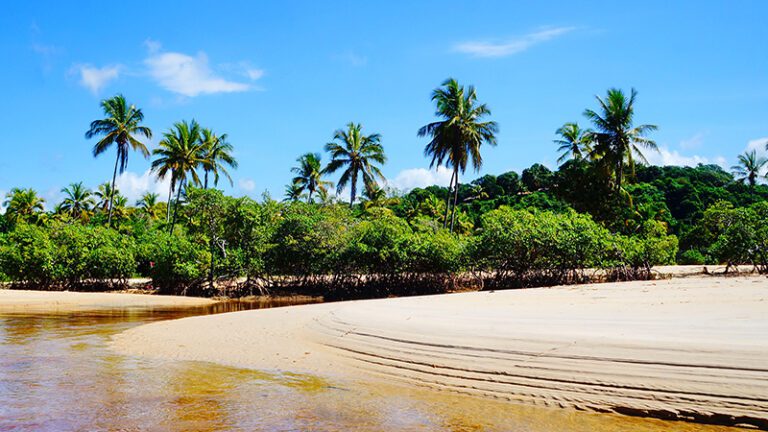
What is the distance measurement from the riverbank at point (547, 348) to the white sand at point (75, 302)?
1094cm

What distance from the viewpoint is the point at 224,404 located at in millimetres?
7664

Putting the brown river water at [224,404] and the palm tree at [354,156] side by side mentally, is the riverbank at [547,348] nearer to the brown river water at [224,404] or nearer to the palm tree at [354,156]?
the brown river water at [224,404]

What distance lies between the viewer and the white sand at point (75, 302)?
23844 mm

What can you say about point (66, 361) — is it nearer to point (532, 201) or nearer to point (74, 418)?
point (74, 418)

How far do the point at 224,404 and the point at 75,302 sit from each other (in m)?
22.4

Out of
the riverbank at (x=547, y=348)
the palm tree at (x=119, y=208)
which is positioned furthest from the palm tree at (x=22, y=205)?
the riverbank at (x=547, y=348)

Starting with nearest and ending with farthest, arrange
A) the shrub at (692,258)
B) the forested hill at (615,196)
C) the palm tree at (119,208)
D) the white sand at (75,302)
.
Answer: the white sand at (75,302) < the shrub at (692,258) < the forested hill at (615,196) < the palm tree at (119,208)

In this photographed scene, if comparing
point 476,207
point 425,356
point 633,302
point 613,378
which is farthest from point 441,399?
point 476,207

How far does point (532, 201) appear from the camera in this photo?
58719mm

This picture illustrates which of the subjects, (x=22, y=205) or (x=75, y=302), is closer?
(x=75, y=302)

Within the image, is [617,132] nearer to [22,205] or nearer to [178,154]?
[178,154]

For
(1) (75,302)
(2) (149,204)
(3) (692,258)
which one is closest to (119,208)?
(2) (149,204)

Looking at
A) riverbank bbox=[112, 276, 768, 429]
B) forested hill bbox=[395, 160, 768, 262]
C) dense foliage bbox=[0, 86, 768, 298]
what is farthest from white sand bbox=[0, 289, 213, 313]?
forested hill bbox=[395, 160, 768, 262]

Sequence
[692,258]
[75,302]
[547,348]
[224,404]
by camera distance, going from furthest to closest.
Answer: [692,258] → [75,302] → [547,348] → [224,404]
